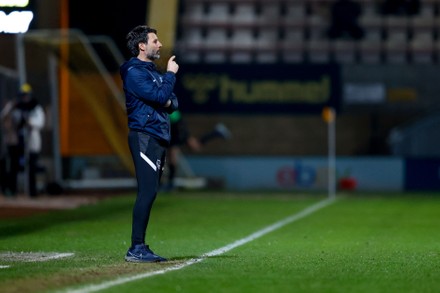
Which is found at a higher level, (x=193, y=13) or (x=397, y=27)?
(x=193, y=13)

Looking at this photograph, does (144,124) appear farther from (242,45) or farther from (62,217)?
(242,45)

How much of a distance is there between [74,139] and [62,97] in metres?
0.99

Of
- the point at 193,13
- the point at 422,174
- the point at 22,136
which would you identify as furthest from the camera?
the point at 193,13

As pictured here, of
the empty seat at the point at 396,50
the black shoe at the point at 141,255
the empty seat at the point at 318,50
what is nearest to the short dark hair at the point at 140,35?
the black shoe at the point at 141,255

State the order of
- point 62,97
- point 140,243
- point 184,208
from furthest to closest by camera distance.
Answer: point 62,97
point 184,208
point 140,243

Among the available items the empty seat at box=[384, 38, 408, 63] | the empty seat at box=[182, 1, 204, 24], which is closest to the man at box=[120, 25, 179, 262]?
the empty seat at box=[182, 1, 204, 24]

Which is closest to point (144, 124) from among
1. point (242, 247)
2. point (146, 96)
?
point (146, 96)

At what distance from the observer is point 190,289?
7.51 m

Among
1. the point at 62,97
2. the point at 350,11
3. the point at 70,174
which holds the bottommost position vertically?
the point at 70,174

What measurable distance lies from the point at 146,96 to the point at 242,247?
7.91ft

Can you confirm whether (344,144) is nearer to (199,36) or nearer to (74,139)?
(199,36)

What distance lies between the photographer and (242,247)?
11.2m

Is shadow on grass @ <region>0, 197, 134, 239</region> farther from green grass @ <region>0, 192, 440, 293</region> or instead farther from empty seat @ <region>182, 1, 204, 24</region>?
empty seat @ <region>182, 1, 204, 24</region>

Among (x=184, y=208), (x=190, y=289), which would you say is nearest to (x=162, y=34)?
(x=184, y=208)
